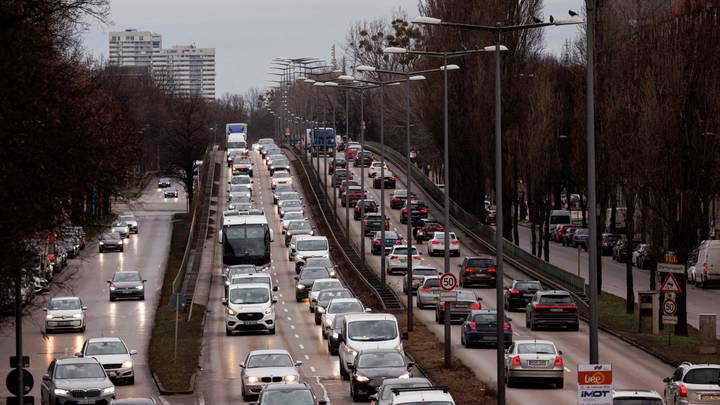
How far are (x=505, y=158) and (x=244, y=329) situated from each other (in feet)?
144

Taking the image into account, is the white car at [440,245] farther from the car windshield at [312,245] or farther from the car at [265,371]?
the car at [265,371]

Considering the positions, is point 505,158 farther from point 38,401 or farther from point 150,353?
point 38,401

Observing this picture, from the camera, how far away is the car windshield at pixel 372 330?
148ft

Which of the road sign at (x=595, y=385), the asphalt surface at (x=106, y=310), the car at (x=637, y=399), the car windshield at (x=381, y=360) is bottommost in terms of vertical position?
the asphalt surface at (x=106, y=310)

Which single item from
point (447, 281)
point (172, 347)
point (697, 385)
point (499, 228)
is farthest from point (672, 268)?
point (172, 347)

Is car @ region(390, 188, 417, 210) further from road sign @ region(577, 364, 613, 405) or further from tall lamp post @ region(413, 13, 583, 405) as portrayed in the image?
road sign @ region(577, 364, 613, 405)

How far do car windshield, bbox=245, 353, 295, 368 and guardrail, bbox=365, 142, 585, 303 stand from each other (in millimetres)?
28837

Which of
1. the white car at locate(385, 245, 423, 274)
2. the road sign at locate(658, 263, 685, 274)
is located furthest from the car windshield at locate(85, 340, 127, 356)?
the white car at locate(385, 245, 423, 274)

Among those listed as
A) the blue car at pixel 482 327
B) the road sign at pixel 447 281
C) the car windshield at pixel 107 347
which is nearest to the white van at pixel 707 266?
the blue car at pixel 482 327

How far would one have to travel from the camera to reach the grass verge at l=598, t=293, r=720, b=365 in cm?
4811

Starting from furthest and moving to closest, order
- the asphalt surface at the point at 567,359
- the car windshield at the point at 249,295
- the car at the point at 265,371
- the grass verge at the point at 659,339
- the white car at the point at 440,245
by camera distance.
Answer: the white car at the point at 440,245
the car windshield at the point at 249,295
the grass verge at the point at 659,339
the asphalt surface at the point at 567,359
the car at the point at 265,371

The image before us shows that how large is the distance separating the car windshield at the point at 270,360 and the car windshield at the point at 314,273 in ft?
92.1

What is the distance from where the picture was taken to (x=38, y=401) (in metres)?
44.5

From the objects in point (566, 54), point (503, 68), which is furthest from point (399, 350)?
point (566, 54)
